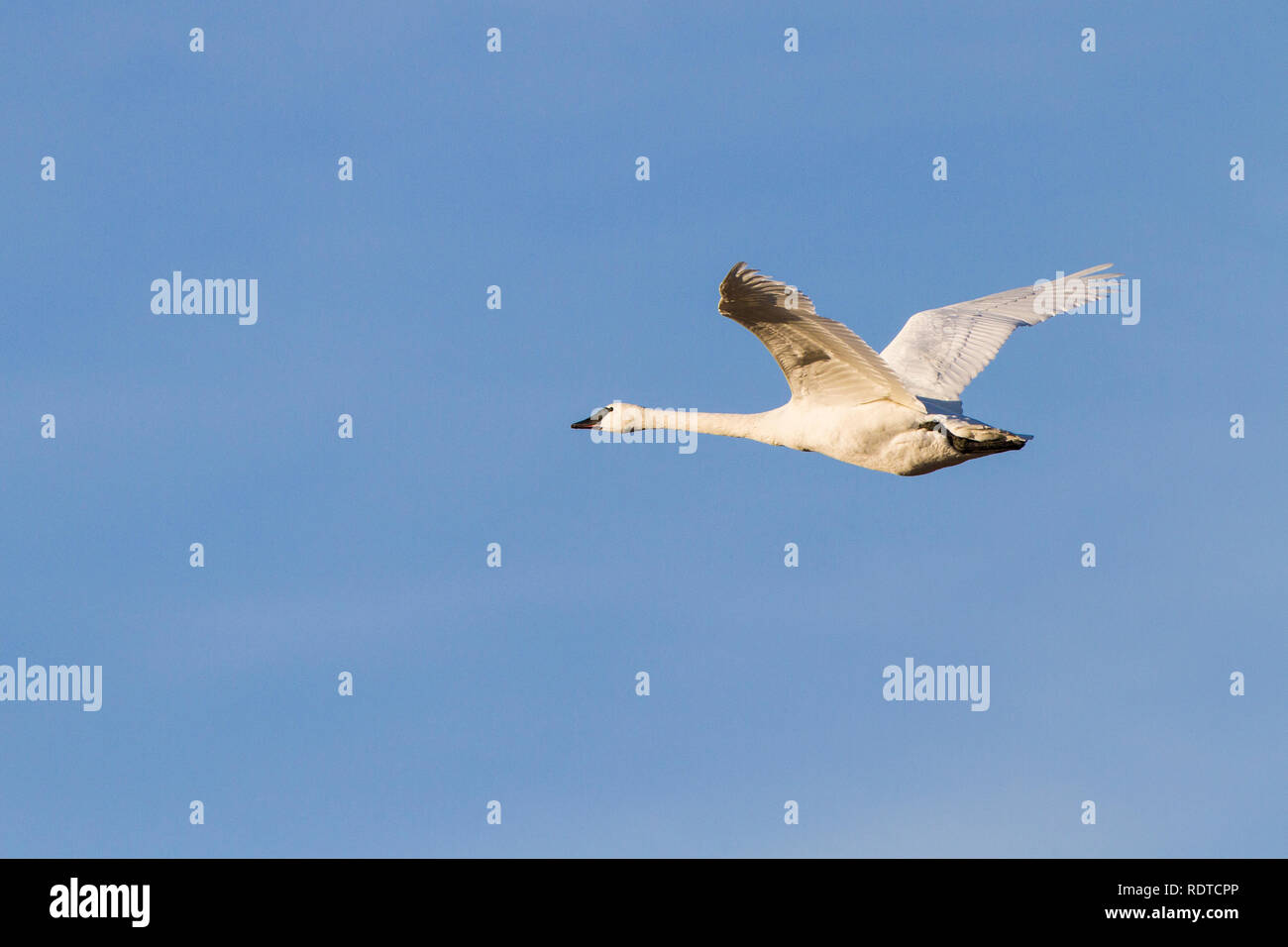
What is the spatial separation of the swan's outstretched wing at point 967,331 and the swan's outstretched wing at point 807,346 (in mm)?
1886

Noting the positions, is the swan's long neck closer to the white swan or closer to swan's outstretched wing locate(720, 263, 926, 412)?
the white swan

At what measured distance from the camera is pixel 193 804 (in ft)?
102

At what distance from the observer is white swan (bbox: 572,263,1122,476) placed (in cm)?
2286

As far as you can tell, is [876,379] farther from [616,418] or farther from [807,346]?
Result: [616,418]

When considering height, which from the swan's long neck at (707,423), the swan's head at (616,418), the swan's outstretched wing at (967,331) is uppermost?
the swan's outstretched wing at (967,331)

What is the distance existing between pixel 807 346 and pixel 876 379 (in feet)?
3.76

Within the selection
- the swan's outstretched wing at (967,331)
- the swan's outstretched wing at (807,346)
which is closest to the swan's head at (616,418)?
the swan's outstretched wing at (807,346)

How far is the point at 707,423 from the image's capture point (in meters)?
27.2

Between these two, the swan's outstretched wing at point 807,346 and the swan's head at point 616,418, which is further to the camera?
the swan's head at point 616,418

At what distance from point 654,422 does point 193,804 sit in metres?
11.5

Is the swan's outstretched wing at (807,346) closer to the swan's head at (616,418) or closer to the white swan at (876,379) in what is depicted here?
the white swan at (876,379)

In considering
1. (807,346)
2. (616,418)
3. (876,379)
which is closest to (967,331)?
(876,379)

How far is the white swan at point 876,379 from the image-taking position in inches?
900

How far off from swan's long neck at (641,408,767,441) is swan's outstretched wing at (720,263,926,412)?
0.99 m
